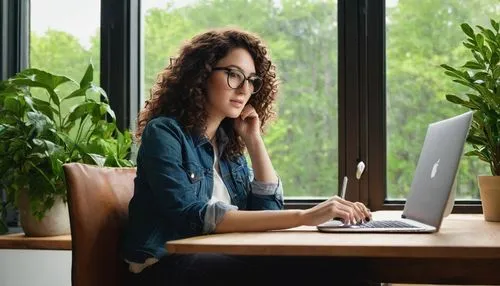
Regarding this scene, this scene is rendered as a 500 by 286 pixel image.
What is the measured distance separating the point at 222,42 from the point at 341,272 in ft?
2.55

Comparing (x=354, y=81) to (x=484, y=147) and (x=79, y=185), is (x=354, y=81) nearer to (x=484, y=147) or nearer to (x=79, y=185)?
(x=484, y=147)

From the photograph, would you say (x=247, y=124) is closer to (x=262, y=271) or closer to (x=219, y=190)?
(x=219, y=190)

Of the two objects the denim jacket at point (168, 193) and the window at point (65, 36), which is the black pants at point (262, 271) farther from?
the window at point (65, 36)

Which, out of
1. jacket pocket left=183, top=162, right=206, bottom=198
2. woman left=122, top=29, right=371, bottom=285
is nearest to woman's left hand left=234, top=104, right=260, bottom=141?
woman left=122, top=29, right=371, bottom=285

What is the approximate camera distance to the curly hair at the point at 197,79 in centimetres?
203

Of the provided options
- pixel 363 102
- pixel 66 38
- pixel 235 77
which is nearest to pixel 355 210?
pixel 235 77

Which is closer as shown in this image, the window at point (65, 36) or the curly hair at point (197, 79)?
the curly hair at point (197, 79)

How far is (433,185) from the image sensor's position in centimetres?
183

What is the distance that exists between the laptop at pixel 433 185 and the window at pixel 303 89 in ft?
2.58

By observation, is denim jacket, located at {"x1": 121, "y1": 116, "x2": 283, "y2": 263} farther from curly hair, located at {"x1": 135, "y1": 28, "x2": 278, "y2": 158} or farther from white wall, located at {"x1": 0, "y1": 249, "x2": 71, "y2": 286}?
white wall, located at {"x1": 0, "y1": 249, "x2": 71, "y2": 286}

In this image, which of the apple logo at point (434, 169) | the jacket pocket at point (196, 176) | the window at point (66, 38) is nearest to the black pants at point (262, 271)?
the jacket pocket at point (196, 176)

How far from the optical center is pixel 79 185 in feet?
6.07

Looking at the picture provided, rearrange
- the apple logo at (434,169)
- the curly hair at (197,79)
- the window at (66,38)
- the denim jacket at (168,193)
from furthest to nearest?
the window at (66,38), the curly hair at (197,79), the apple logo at (434,169), the denim jacket at (168,193)

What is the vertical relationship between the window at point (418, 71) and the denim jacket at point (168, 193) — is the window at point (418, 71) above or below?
above
